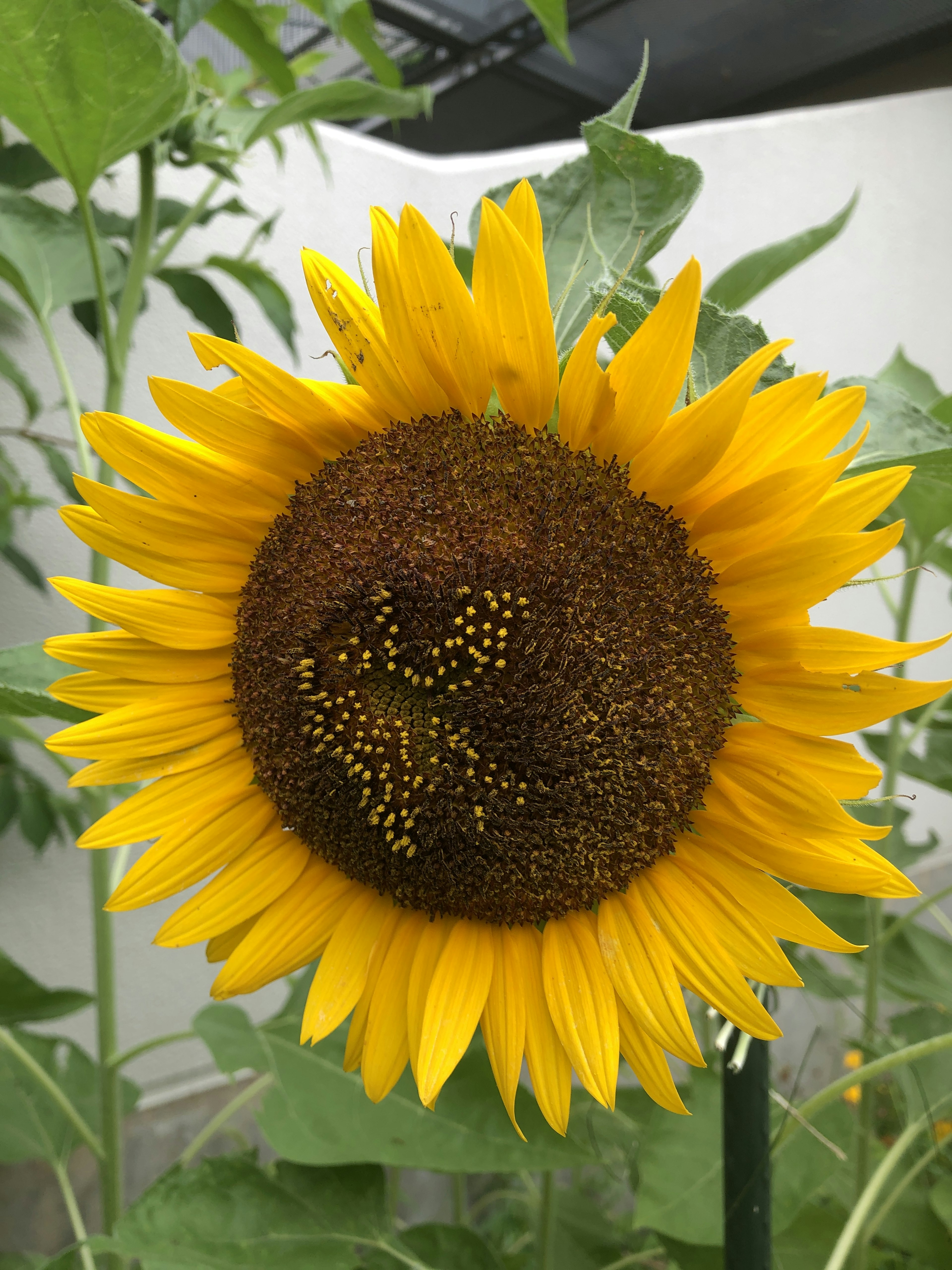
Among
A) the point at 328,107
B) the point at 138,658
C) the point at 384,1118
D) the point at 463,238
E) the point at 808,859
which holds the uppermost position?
the point at 463,238

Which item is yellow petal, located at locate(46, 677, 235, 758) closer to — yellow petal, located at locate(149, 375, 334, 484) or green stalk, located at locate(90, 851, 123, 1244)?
yellow petal, located at locate(149, 375, 334, 484)

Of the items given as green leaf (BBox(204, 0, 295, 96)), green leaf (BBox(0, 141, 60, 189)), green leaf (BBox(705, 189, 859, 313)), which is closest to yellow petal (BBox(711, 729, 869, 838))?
green leaf (BBox(705, 189, 859, 313))

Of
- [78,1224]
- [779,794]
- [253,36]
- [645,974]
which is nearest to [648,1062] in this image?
[645,974]

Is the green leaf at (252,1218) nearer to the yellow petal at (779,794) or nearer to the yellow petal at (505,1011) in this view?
the yellow petal at (505,1011)

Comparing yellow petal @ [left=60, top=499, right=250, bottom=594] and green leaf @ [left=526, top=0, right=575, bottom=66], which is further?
green leaf @ [left=526, top=0, right=575, bottom=66]

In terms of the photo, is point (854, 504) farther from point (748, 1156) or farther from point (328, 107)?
point (328, 107)
